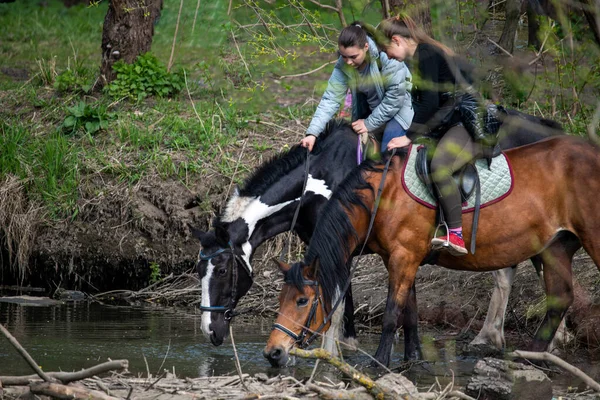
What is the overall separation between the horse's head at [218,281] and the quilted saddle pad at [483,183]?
5.11 ft

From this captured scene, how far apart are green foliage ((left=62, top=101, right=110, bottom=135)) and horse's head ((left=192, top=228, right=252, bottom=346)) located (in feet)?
17.4

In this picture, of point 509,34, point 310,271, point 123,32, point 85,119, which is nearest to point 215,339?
point 310,271

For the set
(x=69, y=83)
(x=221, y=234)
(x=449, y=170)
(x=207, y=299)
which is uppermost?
(x=69, y=83)

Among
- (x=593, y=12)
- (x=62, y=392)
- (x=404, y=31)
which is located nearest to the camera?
(x=593, y=12)

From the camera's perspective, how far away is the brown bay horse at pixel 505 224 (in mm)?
7195

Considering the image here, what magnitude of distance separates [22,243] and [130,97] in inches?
123

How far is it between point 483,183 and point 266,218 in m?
1.83

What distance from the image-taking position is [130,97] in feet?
43.3

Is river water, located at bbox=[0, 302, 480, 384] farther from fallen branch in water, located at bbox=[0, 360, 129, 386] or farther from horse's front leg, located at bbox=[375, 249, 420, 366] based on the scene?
fallen branch in water, located at bbox=[0, 360, 129, 386]

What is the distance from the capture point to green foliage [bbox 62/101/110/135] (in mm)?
12367

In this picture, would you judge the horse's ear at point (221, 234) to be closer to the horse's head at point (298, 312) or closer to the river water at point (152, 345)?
the horse's head at point (298, 312)

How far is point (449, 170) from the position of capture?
712 centimetres

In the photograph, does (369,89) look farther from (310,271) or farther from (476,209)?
(310,271)

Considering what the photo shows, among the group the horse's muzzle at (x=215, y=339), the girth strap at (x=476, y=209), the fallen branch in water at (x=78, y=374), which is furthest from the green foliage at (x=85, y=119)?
the fallen branch in water at (x=78, y=374)
